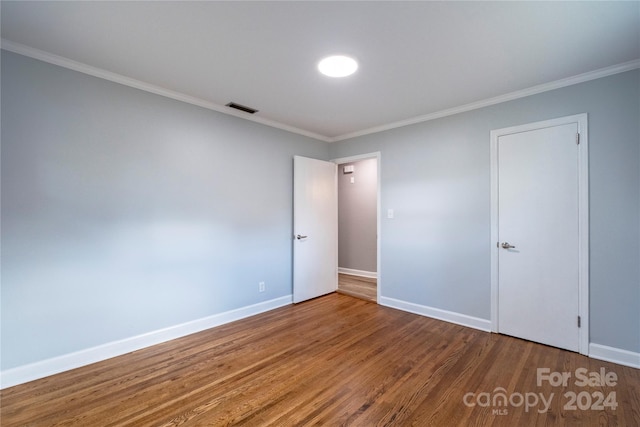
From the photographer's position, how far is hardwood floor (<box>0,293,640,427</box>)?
1747mm

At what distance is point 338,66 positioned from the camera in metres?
2.32

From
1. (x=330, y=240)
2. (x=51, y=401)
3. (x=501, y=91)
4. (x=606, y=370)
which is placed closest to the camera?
(x=51, y=401)

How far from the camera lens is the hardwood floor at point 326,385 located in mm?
1747

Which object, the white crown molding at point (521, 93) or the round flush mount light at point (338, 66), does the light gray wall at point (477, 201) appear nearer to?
the white crown molding at point (521, 93)

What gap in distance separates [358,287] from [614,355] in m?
3.07

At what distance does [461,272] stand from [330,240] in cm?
192

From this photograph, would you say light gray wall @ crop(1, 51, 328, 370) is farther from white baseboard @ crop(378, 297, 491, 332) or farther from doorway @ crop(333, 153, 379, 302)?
doorway @ crop(333, 153, 379, 302)

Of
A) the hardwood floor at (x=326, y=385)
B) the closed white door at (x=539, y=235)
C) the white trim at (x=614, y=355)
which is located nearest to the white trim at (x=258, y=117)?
the closed white door at (x=539, y=235)

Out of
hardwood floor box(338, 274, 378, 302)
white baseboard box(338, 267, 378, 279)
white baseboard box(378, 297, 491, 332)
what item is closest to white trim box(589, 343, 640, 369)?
white baseboard box(378, 297, 491, 332)

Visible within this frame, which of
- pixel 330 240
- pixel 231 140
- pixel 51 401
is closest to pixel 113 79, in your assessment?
pixel 231 140

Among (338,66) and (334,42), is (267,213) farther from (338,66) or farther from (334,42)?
(334,42)

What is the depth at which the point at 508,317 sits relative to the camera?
2891mm

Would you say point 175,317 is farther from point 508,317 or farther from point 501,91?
point 501,91

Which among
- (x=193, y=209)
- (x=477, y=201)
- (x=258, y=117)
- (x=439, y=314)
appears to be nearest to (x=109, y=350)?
(x=193, y=209)
